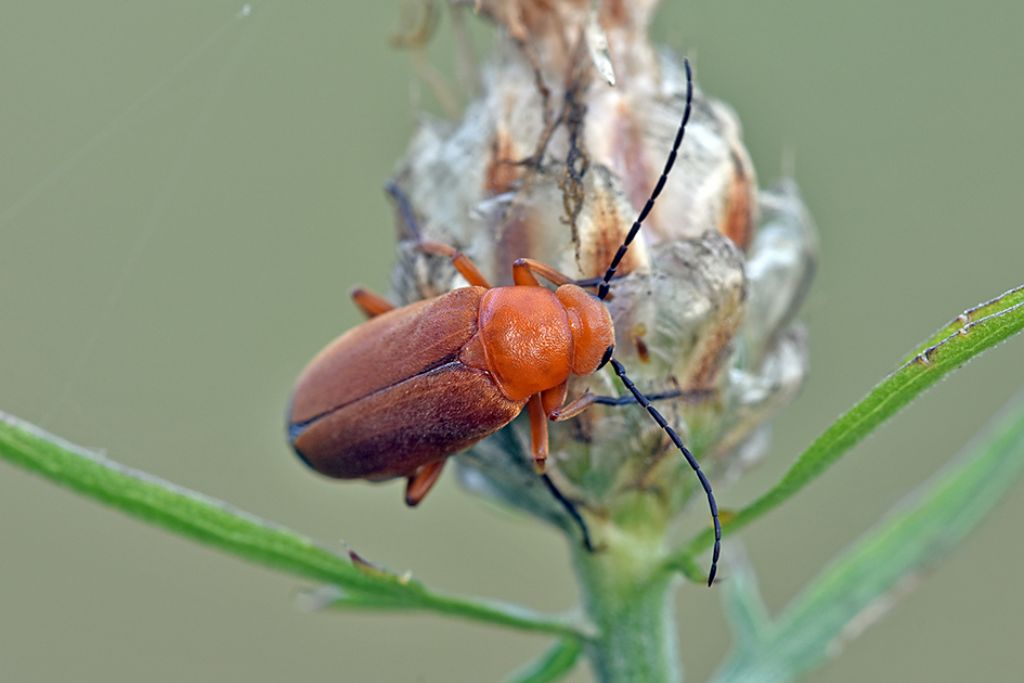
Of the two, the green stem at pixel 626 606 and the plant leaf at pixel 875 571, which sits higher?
the green stem at pixel 626 606

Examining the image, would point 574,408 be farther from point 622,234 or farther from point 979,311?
point 979,311

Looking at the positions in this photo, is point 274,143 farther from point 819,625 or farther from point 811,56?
point 819,625

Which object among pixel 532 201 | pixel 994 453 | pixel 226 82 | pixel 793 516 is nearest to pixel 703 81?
pixel 532 201

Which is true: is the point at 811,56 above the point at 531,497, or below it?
above

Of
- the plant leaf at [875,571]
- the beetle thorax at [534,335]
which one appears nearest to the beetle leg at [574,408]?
the beetle thorax at [534,335]

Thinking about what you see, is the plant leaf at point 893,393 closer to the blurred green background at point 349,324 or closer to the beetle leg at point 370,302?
the beetle leg at point 370,302

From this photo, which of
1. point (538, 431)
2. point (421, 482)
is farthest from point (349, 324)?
point (538, 431)
